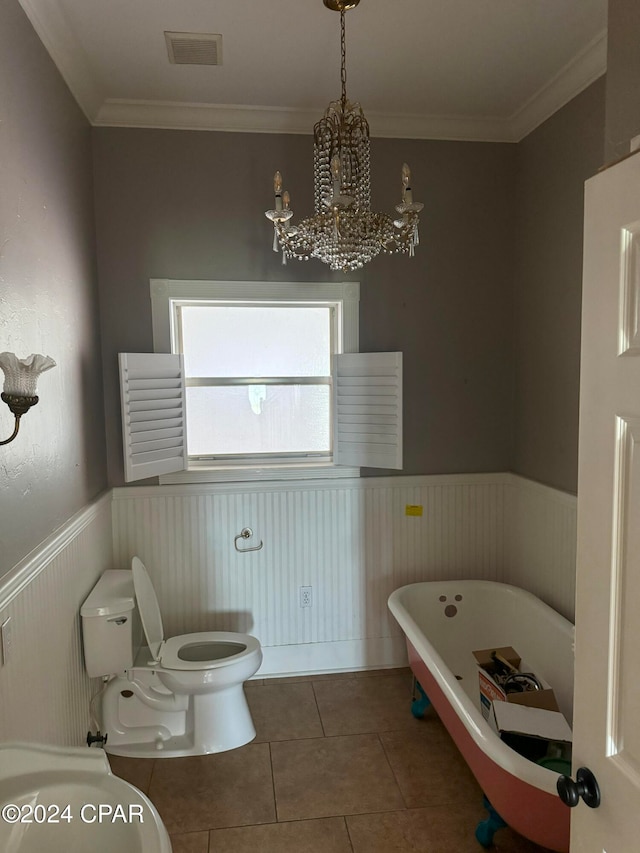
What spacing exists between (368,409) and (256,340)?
727 mm

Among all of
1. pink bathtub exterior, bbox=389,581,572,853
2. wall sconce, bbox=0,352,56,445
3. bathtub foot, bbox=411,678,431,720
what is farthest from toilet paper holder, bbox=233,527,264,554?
wall sconce, bbox=0,352,56,445

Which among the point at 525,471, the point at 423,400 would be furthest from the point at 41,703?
the point at 525,471

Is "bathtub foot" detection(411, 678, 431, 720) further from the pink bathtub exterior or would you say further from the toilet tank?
the toilet tank

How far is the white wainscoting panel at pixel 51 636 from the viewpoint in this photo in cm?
171

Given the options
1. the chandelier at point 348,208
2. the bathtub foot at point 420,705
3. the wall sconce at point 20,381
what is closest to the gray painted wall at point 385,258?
the chandelier at point 348,208

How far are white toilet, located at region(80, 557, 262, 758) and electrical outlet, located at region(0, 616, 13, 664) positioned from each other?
31.2 inches

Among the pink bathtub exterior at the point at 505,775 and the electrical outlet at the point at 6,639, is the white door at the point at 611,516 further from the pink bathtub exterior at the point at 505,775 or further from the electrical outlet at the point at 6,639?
the electrical outlet at the point at 6,639

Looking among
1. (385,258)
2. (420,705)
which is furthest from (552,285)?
(420,705)

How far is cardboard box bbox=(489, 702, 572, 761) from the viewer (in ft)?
6.89

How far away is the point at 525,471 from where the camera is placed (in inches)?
128

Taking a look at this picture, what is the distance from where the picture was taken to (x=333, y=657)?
3.30 meters

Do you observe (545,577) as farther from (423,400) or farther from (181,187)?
(181,187)

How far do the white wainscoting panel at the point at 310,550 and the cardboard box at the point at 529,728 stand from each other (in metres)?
1.17

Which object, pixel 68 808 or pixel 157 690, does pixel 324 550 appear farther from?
pixel 68 808
